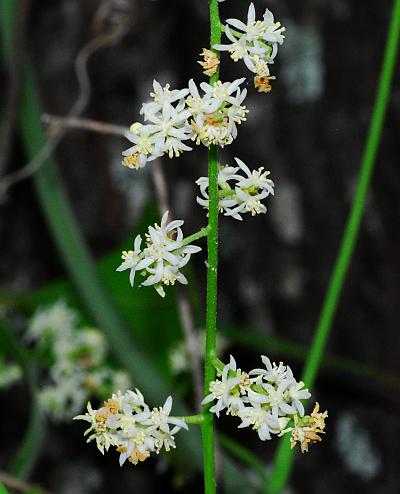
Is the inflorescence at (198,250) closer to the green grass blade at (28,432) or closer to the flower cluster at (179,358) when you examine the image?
the green grass blade at (28,432)

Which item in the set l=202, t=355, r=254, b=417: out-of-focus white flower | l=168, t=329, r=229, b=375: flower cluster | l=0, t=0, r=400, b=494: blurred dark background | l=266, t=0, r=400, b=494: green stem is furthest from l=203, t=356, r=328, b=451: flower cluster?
l=0, t=0, r=400, b=494: blurred dark background

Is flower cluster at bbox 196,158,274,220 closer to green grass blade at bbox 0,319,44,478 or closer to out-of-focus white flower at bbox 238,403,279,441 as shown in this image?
out-of-focus white flower at bbox 238,403,279,441

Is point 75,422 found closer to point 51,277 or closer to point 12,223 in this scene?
point 51,277

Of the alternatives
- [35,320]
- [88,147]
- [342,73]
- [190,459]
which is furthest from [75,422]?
[342,73]

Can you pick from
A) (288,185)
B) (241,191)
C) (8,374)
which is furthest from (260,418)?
(288,185)

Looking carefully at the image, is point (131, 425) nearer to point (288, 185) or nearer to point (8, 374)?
point (8, 374)

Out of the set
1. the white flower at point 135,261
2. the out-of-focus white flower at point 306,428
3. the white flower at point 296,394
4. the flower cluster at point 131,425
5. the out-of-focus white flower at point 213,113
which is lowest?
the flower cluster at point 131,425

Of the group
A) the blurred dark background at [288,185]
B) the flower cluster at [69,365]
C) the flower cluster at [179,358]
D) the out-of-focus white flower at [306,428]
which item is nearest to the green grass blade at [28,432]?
the flower cluster at [69,365]
